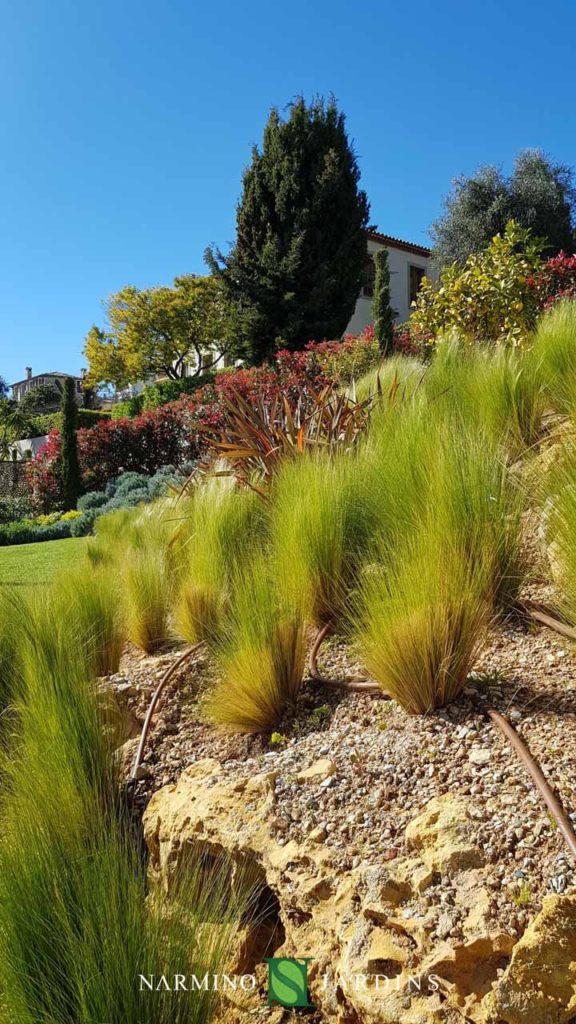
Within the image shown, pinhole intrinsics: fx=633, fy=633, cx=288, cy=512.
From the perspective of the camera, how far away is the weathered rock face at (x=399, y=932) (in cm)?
100

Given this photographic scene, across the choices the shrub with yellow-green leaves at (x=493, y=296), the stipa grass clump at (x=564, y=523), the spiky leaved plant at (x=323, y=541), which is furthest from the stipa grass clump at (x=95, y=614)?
the shrub with yellow-green leaves at (x=493, y=296)

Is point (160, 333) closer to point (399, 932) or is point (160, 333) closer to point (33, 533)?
point (33, 533)

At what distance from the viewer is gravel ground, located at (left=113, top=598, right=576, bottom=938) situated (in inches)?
44.1

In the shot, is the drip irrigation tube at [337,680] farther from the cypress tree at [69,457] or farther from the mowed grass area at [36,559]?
the cypress tree at [69,457]

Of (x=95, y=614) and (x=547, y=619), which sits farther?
(x=95, y=614)

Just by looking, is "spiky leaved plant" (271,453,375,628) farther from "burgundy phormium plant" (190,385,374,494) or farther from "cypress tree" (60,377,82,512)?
"cypress tree" (60,377,82,512)

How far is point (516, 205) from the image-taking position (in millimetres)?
18891

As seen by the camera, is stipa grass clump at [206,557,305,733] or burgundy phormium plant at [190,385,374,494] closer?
stipa grass clump at [206,557,305,733]

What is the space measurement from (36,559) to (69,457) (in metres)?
6.37

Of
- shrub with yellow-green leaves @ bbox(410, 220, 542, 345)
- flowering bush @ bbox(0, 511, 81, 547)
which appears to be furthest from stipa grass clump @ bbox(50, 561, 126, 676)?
flowering bush @ bbox(0, 511, 81, 547)

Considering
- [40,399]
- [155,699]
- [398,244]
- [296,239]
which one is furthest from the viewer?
[40,399]

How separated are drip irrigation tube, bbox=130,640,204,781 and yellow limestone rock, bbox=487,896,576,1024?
1255mm

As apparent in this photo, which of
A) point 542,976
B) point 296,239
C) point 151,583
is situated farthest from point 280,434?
point 296,239

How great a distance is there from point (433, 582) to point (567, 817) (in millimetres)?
598
